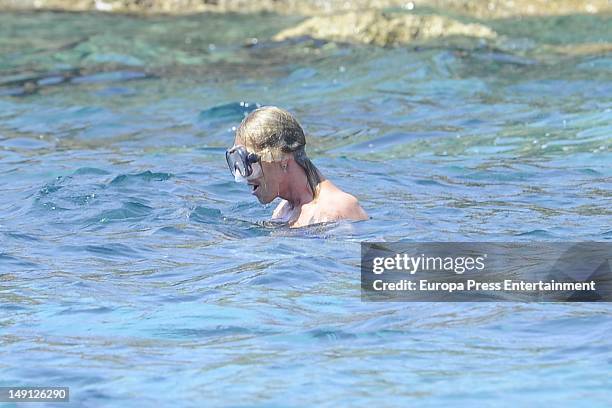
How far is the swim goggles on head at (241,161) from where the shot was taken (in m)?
7.09

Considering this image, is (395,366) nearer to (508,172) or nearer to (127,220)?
(127,220)

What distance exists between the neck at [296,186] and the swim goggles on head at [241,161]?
27cm

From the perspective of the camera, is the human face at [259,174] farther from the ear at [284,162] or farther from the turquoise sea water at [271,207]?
the turquoise sea water at [271,207]

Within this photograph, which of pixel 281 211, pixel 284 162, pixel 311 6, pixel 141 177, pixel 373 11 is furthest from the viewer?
pixel 311 6

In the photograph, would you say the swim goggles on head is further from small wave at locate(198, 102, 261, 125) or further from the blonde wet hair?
small wave at locate(198, 102, 261, 125)

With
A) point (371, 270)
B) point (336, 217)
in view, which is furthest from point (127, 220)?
point (371, 270)

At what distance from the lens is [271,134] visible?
7.12m

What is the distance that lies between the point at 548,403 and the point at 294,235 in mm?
2993

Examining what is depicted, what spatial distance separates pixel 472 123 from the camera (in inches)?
455

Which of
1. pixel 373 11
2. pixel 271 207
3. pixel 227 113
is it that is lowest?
pixel 271 207

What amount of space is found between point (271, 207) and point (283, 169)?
141 centimetres

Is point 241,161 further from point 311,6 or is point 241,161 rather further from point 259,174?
point 311,6

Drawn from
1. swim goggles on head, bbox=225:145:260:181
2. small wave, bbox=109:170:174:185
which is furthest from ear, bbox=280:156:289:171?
small wave, bbox=109:170:174:185

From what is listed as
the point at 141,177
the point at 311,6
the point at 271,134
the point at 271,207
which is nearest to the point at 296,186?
the point at 271,134
